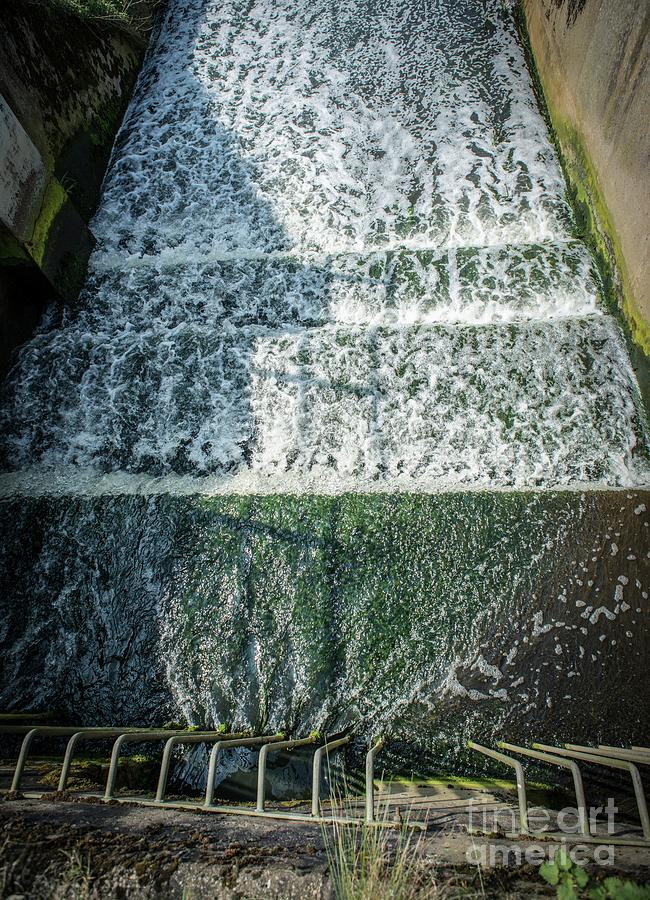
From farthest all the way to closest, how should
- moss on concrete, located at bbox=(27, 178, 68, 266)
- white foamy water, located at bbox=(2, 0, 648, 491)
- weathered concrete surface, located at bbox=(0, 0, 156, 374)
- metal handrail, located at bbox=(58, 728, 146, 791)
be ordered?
moss on concrete, located at bbox=(27, 178, 68, 266)
weathered concrete surface, located at bbox=(0, 0, 156, 374)
white foamy water, located at bbox=(2, 0, 648, 491)
metal handrail, located at bbox=(58, 728, 146, 791)

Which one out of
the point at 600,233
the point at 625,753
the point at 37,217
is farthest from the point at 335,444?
the point at 37,217

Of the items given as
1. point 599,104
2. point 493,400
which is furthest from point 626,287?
point 599,104

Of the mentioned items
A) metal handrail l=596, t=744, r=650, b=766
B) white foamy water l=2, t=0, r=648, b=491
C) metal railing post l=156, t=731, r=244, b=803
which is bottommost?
metal railing post l=156, t=731, r=244, b=803

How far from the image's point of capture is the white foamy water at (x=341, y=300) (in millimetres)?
4094

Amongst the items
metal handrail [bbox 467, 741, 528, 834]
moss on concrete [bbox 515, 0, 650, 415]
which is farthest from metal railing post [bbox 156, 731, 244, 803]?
moss on concrete [bbox 515, 0, 650, 415]

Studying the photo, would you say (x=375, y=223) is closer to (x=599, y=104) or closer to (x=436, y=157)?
(x=436, y=157)

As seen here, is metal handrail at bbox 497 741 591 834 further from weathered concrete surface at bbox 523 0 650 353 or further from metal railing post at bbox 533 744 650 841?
weathered concrete surface at bbox 523 0 650 353

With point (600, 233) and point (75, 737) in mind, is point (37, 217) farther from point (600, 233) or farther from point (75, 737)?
point (600, 233)

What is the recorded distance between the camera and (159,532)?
3.87 m

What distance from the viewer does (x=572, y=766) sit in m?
2.47

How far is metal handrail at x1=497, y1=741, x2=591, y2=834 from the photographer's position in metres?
2.30

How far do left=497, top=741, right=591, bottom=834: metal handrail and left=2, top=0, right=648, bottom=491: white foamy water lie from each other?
1609 millimetres

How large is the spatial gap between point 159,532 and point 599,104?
15.8ft

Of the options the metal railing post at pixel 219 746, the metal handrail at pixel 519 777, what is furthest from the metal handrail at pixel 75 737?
the metal handrail at pixel 519 777
